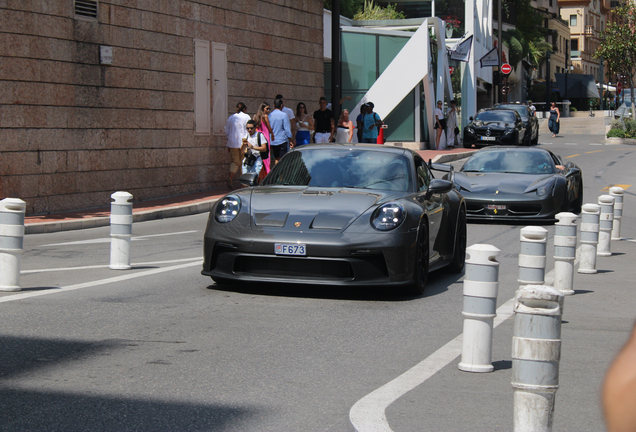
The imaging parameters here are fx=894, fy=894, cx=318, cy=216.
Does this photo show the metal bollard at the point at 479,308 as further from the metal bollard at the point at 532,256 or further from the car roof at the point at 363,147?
the car roof at the point at 363,147

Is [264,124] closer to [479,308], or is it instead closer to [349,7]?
[479,308]

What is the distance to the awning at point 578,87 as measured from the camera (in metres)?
78.4

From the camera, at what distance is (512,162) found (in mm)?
16047

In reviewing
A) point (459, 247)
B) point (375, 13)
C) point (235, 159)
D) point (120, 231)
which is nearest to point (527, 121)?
point (375, 13)

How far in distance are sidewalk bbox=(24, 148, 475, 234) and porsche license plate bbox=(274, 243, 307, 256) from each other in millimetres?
7080

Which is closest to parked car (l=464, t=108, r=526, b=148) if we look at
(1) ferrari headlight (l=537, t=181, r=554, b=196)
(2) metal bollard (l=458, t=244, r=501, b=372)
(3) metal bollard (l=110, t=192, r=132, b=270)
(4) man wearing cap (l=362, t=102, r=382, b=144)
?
(4) man wearing cap (l=362, t=102, r=382, b=144)

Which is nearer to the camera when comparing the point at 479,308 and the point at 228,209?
the point at 479,308

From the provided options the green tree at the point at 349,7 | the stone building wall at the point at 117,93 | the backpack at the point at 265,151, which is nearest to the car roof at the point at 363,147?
the stone building wall at the point at 117,93

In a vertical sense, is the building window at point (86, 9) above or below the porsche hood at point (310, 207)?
above

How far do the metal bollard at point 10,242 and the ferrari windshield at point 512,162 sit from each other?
9919 millimetres

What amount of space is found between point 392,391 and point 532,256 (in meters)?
2.37

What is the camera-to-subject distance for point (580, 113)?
75688 mm

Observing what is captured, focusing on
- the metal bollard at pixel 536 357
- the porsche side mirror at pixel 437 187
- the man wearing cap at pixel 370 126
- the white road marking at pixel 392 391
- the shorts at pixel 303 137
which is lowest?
the white road marking at pixel 392 391

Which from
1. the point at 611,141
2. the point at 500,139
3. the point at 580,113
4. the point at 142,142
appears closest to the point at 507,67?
the point at 611,141
